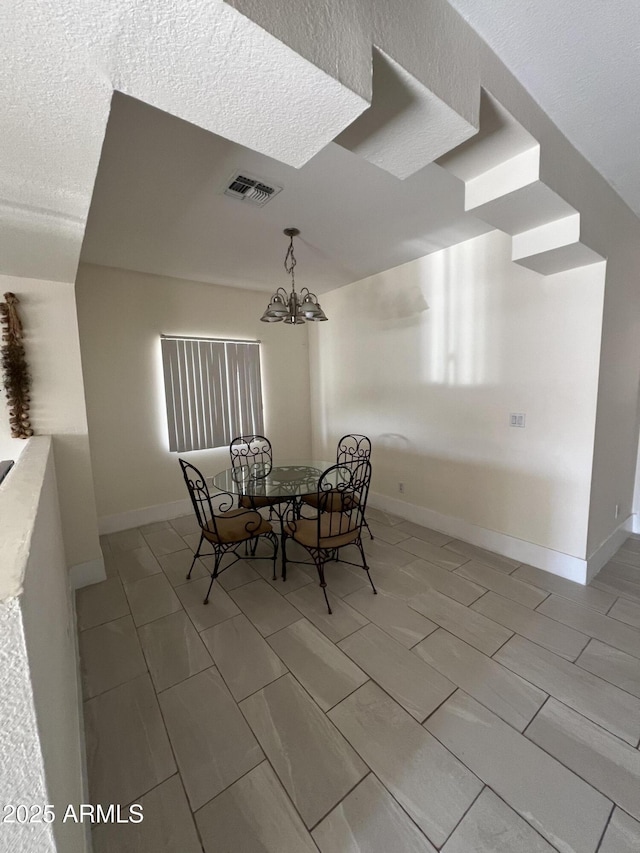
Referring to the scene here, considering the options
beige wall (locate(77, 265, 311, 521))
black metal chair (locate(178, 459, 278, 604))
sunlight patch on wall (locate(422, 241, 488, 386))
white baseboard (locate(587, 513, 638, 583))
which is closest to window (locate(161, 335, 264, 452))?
beige wall (locate(77, 265, 311, 521))

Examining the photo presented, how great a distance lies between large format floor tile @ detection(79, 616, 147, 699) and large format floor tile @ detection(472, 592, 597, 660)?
79.7 inches

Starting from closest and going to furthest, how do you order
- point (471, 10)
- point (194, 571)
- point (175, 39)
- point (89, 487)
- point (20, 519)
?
point (175, 39) → point (20, 519) → point (471, 10) → point (89, 487) → point (194, 571)

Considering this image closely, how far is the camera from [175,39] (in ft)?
2.24

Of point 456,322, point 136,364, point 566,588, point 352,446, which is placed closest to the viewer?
point 566,588

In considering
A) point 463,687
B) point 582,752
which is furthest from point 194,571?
point 582,752

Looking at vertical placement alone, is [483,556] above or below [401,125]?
below

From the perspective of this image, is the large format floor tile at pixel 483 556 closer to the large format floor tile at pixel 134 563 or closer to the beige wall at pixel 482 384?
the beige wall at pixel 482 384

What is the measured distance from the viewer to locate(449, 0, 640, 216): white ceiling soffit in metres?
1.09

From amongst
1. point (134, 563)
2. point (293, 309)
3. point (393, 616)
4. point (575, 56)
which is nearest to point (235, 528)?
point (134, 563)

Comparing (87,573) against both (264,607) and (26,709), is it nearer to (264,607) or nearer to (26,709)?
(264,607)

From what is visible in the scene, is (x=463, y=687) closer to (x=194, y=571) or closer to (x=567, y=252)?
(x=194, y=571)

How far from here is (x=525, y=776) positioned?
126 centimetres

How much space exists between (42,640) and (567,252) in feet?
9.28

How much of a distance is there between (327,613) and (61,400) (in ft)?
7.60
